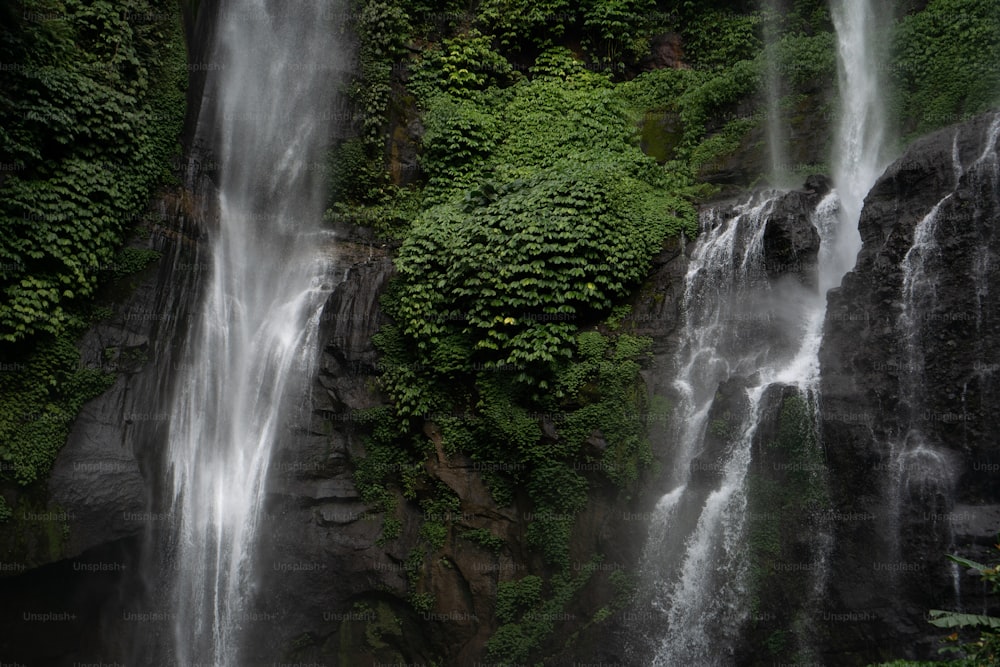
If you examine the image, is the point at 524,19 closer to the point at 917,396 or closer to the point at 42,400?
the point at 917,396

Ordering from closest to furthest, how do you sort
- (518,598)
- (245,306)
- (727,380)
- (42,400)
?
(727,380)
(518,598)
(42,400)
(245,306)

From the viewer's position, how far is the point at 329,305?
38.5 feet

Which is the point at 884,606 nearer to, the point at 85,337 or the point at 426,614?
the point at 426,614

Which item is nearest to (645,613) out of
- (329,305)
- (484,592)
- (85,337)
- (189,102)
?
(484,592)

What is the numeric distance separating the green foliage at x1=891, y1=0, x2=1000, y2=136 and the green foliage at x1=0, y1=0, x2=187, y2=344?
13.2 m

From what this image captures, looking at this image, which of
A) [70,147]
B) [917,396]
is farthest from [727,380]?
[70,147]

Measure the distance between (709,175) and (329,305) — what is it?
740cm

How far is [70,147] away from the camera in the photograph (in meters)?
11.0

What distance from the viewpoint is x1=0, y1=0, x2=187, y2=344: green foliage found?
33.2 feet

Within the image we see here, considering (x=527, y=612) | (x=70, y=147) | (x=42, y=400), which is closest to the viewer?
(x=527, y=612)

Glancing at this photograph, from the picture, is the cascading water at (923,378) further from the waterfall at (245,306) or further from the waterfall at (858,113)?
the waterfall at (245,306)

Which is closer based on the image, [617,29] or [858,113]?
[858,113]

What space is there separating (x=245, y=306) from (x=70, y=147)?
3.66 metres

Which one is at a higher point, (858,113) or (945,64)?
(945,64)
